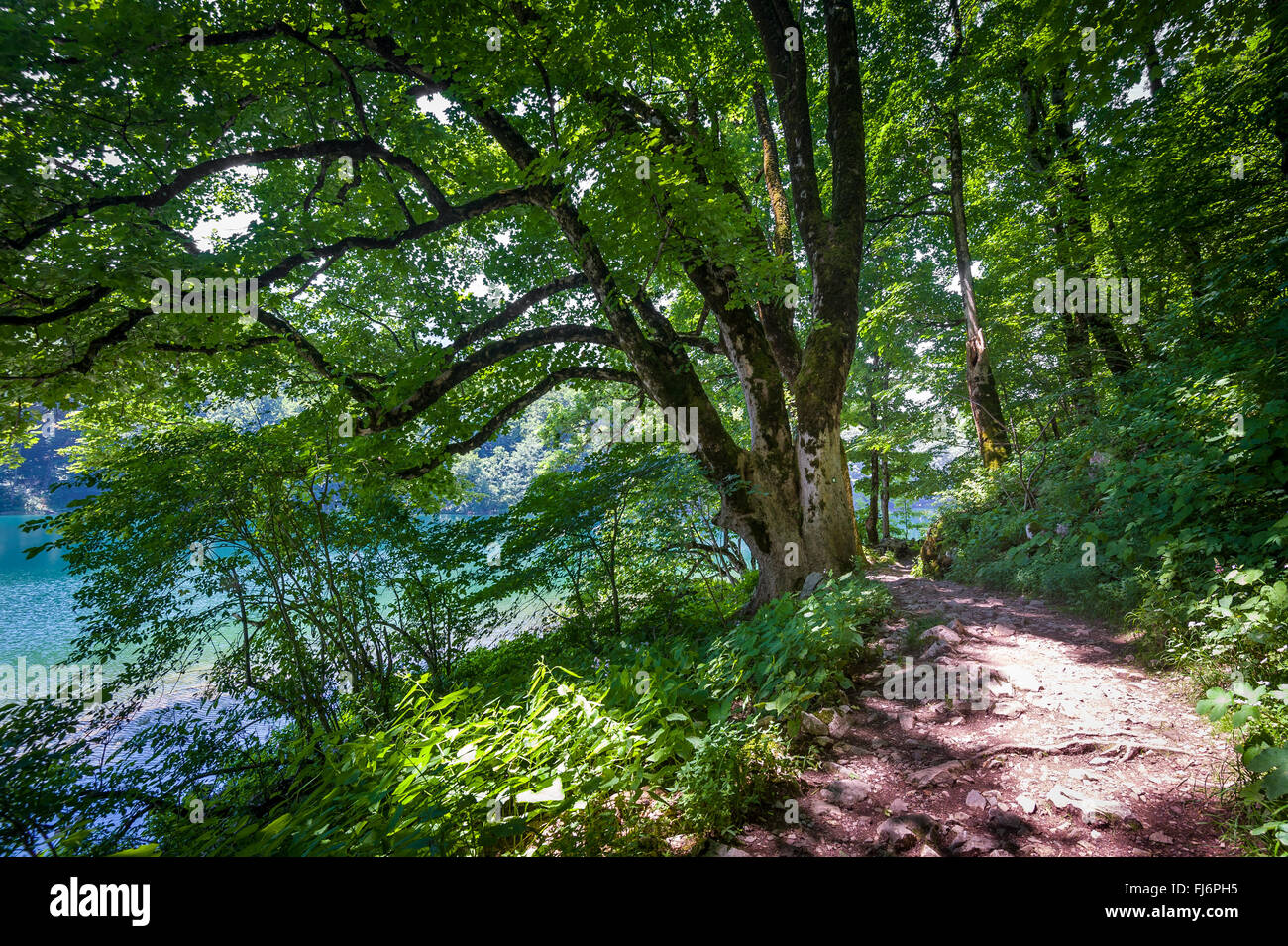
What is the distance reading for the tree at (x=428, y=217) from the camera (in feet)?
13.4

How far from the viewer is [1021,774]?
205cm

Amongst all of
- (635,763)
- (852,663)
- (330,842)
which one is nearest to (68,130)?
(330,842)

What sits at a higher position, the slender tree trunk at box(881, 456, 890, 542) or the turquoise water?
the slender tree trunk at box(881, 456, 890, 542)

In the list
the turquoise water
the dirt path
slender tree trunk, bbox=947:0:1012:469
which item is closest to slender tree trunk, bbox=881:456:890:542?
slender tree trunk, bbox=947:0:1012:469

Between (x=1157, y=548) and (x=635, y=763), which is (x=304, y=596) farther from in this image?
(x=1157, y=548)

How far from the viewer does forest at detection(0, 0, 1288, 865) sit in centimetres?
215

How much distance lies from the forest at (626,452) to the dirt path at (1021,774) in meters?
0.02

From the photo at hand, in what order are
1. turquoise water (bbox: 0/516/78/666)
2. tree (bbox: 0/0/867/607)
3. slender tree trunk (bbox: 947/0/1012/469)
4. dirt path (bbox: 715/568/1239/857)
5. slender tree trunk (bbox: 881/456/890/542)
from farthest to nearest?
slender tree trunk (bbox: 881/456/890/542)
turquoise water (bbox: 0/516/78/666)
slender tree trunk (bbox: 947/0/1012/469)
tree (bbox: 0/0/867/607)
dirt path (bbox: 715/568/1239/857)

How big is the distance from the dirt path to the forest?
2 cm

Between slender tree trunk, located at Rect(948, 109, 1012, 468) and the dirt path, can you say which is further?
slender tree trunk, located at Rect(948, 109, 1012, 468)

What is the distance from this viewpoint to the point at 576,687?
3.20m

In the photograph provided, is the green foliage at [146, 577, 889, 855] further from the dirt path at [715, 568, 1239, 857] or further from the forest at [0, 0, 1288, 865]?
the dirt path at [715, 568, 1239, 857]

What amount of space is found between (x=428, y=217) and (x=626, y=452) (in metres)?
5.63

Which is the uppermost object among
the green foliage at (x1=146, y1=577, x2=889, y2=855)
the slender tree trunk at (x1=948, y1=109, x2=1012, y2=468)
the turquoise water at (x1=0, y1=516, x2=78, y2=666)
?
the slender tree trunk at (x1=948, y1=109, x2=1012, y2=468)
